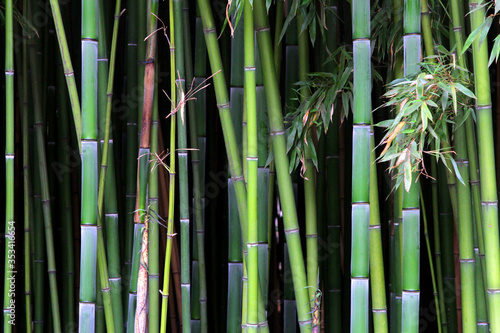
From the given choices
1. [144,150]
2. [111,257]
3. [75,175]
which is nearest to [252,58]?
[144,150]

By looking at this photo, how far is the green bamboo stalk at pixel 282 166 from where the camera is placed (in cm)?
124

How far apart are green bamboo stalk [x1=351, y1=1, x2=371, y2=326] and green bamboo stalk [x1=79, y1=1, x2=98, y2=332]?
0.57 metres

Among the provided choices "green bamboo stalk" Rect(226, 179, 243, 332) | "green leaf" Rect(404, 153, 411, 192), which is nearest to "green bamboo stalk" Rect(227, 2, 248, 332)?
"green bamboo stalk" Rect(226, 179, 243, 332)

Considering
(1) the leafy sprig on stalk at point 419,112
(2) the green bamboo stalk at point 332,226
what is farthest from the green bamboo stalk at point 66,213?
(1) the leafy sprig on stalk at point 419,112

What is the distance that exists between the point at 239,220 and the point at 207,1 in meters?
0.57

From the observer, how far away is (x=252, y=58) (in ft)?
3.70

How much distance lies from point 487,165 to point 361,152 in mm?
269

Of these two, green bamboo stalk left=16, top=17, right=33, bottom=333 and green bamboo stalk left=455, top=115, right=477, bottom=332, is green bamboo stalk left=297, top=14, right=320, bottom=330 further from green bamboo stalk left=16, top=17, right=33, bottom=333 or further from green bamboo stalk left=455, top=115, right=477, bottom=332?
green bamboo stalk left=16, top=17, right=33, bottom=333

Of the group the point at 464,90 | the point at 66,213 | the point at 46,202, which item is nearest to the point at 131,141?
Answer: the point at 46,202

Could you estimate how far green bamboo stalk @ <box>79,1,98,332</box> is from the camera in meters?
1.14

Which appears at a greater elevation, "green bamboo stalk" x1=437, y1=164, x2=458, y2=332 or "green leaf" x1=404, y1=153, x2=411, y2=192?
"green leaf" x1=404, y1=153, x2=411, y2=192

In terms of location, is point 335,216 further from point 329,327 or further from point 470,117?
point 470,117

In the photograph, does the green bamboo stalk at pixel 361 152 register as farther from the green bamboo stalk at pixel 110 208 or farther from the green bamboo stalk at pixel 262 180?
the green bamboo stalk at pixel 110 208

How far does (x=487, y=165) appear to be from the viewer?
1114 mm
